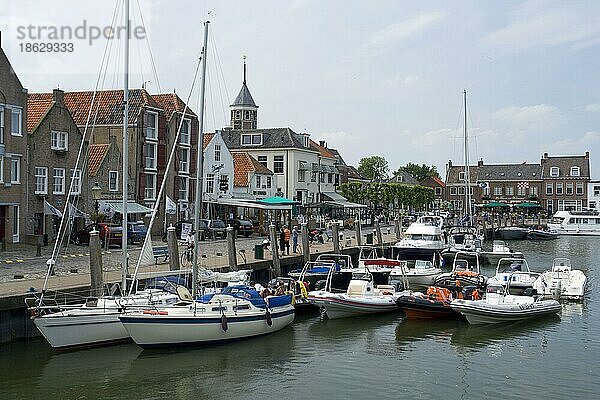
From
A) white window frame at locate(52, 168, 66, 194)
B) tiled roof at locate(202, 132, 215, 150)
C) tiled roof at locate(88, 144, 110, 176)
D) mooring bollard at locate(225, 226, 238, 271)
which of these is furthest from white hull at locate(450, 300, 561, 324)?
tiled roof at locate(202, 132, 215, 150)

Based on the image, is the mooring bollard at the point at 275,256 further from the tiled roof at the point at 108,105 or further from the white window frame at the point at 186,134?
the white window frame at the point at 186,134

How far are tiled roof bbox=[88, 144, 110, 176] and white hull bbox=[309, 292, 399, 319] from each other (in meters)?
26.2

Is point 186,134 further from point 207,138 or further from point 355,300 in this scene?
point 355,300

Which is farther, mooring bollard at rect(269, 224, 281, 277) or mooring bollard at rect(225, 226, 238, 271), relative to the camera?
mooring bollard at rect(269, 224, 281, 277)

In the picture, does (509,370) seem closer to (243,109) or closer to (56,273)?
(56,273)

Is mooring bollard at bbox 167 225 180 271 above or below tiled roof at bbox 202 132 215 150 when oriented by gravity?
below

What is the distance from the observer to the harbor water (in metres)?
19.5

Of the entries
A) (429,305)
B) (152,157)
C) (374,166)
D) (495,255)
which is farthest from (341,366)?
(374,166)

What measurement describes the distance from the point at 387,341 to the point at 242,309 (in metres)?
5.46

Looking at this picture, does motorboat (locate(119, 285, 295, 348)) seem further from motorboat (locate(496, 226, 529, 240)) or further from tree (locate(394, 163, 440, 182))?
tree (locate(394, 163, 440, 182))

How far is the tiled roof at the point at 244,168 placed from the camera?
7112 cm

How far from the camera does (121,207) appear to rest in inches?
1941

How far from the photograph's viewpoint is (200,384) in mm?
20094

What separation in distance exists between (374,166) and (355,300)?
4697 inches
